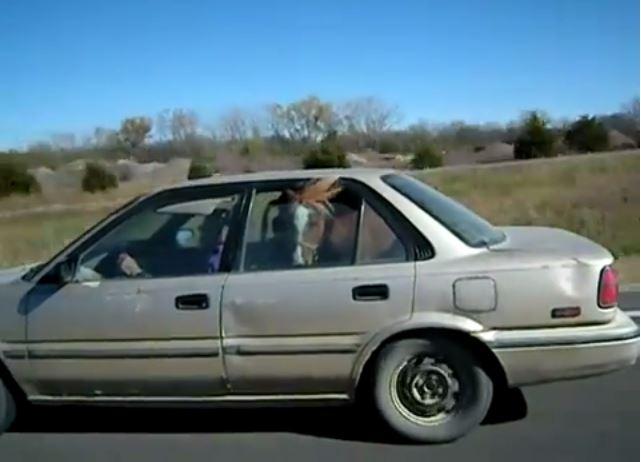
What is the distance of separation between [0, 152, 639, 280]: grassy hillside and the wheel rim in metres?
7.03

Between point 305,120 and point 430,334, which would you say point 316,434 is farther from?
point 305,120

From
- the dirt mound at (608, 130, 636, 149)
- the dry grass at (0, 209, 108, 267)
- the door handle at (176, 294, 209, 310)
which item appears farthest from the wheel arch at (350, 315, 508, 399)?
the dirt mound at (608, 130, 636, 149)

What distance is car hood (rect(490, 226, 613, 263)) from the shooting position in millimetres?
4145

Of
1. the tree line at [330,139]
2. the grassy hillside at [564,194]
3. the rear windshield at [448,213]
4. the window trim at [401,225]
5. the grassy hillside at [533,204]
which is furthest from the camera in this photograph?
the tree line at [330,139]

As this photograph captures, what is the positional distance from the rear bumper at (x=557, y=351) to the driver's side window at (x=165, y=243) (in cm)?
161

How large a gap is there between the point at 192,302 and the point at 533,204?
2064 centimetres

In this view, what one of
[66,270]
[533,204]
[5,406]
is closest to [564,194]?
[533,204]

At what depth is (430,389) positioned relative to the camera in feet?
13.8

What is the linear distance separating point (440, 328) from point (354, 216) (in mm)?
794

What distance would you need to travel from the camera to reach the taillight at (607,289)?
409 centimetres

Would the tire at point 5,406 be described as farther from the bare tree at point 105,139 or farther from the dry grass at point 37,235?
the bare tree at point 105,139

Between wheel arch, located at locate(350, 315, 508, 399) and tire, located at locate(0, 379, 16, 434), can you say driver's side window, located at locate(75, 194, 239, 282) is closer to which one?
tire, located at locate(0, 379, 16, 434)

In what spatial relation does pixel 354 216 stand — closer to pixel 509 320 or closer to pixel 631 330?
pixel 509 320

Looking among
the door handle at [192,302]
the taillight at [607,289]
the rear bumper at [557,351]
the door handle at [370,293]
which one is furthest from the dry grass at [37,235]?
the taillight at [607,289]
